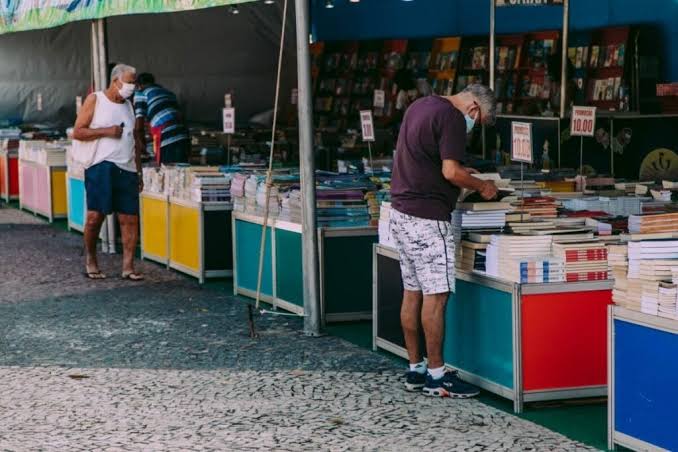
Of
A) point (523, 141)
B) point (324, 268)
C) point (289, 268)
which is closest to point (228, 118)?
point (289, 268)

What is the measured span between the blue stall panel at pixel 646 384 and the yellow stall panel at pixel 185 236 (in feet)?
19.0

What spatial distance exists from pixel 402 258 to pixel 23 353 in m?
2.72

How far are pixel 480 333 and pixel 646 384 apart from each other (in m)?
1.48

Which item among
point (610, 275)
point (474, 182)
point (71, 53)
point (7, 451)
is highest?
point (71, 53)

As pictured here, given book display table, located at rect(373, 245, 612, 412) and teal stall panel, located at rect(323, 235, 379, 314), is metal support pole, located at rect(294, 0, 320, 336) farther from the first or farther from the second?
book display table, located at rect(373, 245, 612, 412)

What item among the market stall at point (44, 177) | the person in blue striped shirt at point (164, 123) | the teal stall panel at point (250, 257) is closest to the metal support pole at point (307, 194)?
the teal stall panel at point (250, 257)

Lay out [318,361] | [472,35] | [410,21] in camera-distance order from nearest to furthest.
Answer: [318,361], [472,35], [410,21]

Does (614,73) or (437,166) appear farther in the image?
(614,73)

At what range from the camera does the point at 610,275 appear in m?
6.67

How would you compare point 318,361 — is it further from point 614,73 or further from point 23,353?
point 614,73

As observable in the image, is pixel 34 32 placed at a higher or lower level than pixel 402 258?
higher

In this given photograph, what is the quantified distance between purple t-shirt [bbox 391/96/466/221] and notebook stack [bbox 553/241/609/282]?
0.65m

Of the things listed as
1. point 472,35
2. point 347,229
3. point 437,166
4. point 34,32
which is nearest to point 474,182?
point 437,166

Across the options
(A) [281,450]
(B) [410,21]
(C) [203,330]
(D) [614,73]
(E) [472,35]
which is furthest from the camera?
(B) [410,21]
